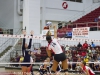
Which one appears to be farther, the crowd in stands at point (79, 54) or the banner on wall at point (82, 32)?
the banner on wall at point (82, 32)

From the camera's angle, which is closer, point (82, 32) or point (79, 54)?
point (79, 54)

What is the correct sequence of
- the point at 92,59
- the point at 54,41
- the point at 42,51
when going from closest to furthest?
1. the point at 54,41
2. the point at 92,59
3. the point at 42,51

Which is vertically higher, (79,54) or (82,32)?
(82,32)

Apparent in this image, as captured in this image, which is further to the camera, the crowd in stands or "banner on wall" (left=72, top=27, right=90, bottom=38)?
Answer: "banner on wall" (left=72, top=27, right=90, bottom=38)

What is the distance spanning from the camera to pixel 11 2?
84.7ft

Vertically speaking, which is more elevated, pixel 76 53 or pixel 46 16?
pixel 46 16

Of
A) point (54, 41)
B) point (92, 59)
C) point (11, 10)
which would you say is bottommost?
point (92, 59)

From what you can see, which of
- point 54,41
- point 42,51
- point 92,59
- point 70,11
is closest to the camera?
point 54,41

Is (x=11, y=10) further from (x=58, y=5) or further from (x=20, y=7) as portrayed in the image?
(x=58, y=5)

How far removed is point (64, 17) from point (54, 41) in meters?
18.9

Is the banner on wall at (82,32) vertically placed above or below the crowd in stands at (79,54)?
above

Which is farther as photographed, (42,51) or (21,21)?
(21,21)

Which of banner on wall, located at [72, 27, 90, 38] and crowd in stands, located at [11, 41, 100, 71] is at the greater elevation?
banner on wall, located at [72, 27, 90, 38]

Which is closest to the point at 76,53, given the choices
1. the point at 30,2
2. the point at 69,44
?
the point at 69,44
